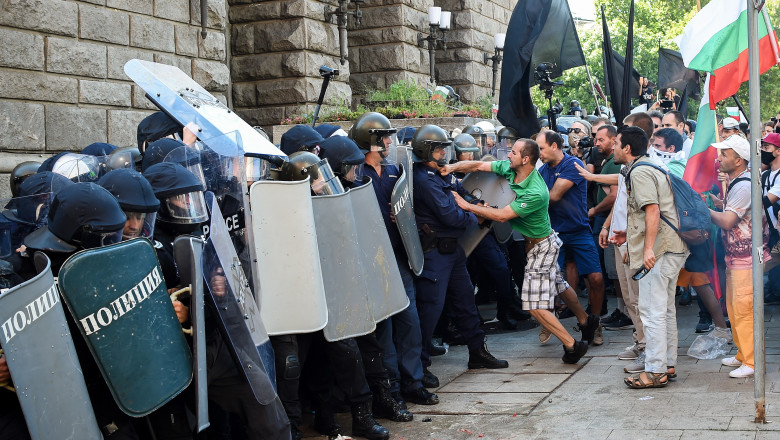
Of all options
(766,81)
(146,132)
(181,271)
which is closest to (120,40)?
(146,132)

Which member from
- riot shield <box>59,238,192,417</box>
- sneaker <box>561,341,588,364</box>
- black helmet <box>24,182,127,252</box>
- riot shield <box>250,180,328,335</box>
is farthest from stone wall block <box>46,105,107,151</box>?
riot shield <box>59,238,192,417</box>

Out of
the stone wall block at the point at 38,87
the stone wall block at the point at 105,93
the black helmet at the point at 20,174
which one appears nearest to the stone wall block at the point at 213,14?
the stone wall block at the point at 105,93

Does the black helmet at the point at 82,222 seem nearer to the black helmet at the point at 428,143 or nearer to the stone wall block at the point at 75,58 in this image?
the black helmet at the point at 428,143

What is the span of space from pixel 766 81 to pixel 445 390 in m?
31.9

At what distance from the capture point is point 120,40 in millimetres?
9977

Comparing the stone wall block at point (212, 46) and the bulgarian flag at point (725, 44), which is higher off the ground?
the stone wall block at point (212, 46)

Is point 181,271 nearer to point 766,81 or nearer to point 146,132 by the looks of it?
point 146,132

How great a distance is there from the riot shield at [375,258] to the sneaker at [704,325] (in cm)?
367

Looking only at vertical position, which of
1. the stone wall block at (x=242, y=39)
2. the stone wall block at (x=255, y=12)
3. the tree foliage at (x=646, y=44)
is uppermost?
the tree foliage at (x=646, y=44)

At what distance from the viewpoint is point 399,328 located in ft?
20.5

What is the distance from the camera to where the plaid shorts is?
720 cm

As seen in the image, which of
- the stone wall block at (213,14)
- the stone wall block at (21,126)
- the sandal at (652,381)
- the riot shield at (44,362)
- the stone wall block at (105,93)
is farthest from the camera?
the stone wall block at (213,14)

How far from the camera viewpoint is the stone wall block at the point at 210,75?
1108 centimetres

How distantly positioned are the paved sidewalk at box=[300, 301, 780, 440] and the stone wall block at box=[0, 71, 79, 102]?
15.6ft
